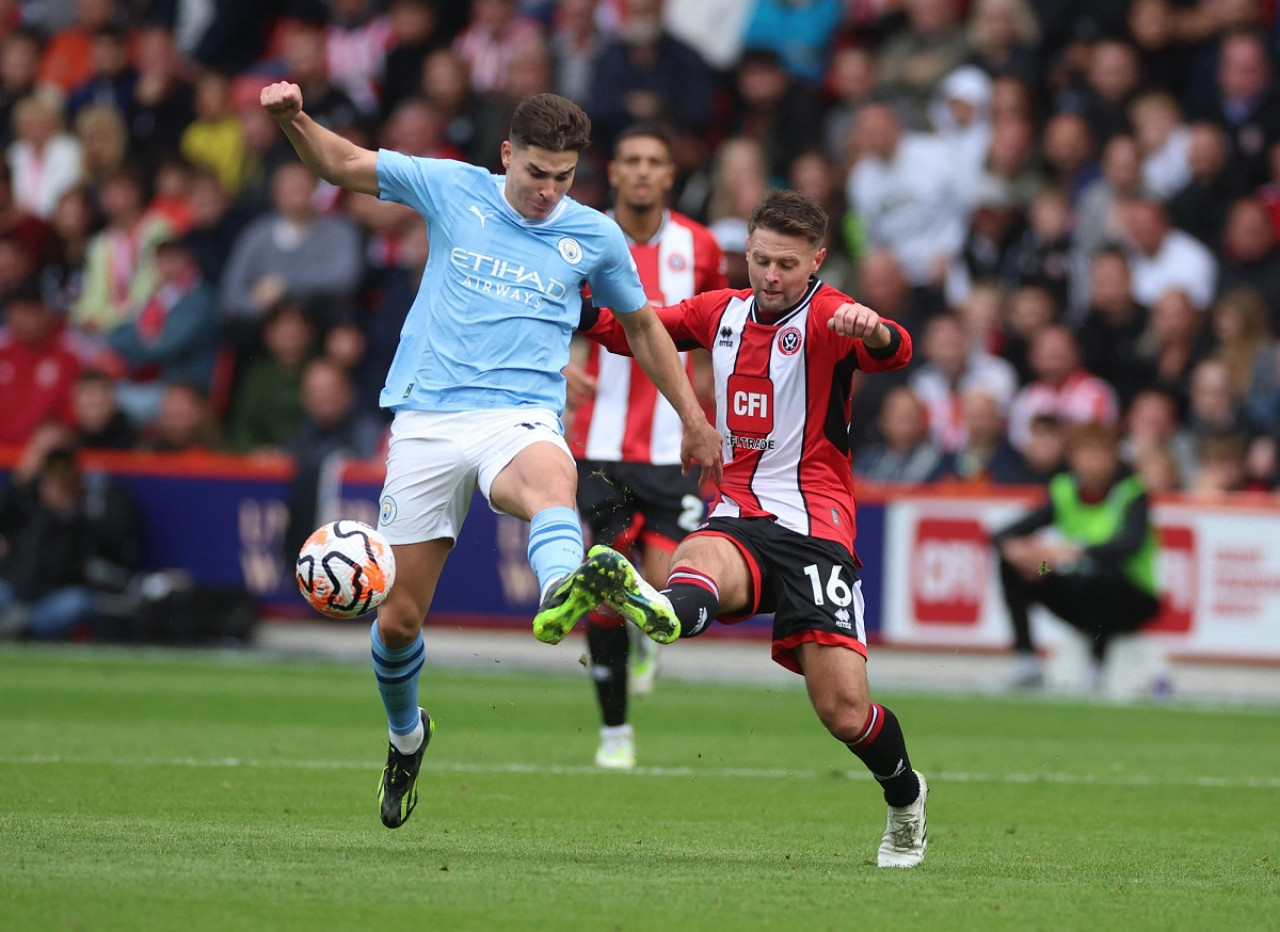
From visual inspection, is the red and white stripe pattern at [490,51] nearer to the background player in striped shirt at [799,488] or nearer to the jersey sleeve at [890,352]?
the background player in striped shirt at [799,488]

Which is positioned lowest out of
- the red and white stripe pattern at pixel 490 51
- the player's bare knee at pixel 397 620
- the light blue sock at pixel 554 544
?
the player's bare knee at pixel 397 620

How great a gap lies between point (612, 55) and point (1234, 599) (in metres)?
7.62

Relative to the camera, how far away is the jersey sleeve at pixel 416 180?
23.8 ft

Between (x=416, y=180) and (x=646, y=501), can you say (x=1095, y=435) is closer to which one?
(x=646, y=501)

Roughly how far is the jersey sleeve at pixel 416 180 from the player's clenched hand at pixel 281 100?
429 millimetres

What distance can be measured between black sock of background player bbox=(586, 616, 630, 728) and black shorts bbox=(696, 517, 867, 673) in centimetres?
268

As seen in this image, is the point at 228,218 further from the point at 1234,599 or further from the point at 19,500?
the point at 1234,599

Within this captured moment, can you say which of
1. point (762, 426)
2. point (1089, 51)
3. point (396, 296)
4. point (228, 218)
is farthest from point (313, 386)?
point (762, 426)

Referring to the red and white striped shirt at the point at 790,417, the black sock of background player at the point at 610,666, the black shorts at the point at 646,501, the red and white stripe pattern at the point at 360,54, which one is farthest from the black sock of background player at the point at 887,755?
the red and white stripe pattern at the point at 360,54

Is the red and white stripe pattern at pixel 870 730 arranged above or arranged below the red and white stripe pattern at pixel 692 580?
below

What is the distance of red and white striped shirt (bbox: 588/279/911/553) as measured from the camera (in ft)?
23.1

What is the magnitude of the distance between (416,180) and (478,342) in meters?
0.66

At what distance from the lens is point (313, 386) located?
1655 centimetres

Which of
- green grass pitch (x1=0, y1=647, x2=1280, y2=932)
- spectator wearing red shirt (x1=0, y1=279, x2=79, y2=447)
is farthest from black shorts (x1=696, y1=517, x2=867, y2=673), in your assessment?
spectator wearing red shirt (x1=0, y1=279, x2=79, y2=447)
